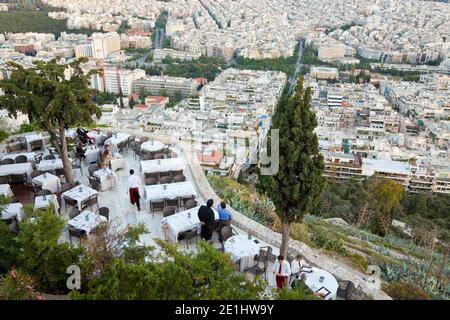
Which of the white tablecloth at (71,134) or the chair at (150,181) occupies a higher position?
the white tablecloth at (71,134)

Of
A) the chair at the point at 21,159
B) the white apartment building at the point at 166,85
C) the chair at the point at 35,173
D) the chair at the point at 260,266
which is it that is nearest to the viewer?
the chair at the point at 260,266

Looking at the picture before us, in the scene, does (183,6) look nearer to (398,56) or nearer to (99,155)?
(398,56)

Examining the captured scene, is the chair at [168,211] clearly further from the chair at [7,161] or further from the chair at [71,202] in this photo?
the chair at [7,161]

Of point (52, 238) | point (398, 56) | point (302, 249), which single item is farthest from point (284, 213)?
point (398, 56)

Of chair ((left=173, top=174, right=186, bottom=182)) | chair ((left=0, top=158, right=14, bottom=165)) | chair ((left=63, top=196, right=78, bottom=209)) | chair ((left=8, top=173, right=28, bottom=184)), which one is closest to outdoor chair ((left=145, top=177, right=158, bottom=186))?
chair ((left=173, top=174, right=186, bottom=182))

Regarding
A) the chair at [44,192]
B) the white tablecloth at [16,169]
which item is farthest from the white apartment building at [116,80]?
the chair at [44,192]

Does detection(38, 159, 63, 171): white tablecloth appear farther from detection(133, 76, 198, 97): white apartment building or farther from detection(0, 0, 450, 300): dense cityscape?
detection(133, 76, 198, 97): white apartment building
